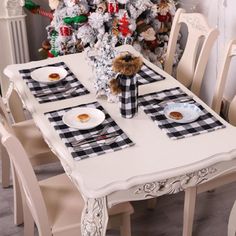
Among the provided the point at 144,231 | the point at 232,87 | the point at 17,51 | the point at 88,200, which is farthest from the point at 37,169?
the point at 232,87

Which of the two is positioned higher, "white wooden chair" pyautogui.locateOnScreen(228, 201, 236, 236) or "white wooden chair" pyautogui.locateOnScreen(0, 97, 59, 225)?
"white wooden chair" pyautogui.locateOnScreen(0, 97, 59, 225)

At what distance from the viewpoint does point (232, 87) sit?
2965mm

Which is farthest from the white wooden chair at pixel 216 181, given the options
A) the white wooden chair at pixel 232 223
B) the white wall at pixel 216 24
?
the white wall at pixel 216 24

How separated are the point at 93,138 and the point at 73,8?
141 centimetres

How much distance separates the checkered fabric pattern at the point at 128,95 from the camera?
5.53ft

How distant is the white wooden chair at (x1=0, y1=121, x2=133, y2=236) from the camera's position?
1.39 m

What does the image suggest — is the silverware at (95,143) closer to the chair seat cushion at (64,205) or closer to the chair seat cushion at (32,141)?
the chair seat cushion at (64,205)

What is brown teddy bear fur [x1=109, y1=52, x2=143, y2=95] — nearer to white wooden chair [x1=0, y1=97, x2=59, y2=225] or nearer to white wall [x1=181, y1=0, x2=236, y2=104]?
white wooden chair [x1=0, y1=97, x2=59, y2=225]

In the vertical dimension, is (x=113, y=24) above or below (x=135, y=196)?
above

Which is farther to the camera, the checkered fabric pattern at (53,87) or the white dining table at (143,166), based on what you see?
the checkered fabric pattern at (53,87)

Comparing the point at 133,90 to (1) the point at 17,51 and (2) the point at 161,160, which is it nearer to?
(2) the point at 161,160

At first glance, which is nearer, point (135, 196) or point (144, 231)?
point (135, 196)

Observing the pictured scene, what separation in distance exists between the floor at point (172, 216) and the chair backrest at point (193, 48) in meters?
0.59

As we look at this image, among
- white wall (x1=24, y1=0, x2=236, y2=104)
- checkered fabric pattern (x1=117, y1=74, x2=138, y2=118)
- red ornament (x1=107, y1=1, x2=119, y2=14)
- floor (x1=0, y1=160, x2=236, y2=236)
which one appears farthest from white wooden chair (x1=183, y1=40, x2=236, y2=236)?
red ornament (x1=107, y1=1, x2=119, y2=14)
